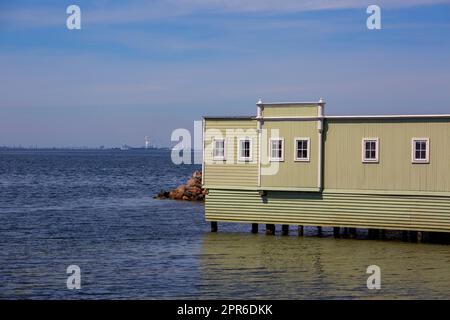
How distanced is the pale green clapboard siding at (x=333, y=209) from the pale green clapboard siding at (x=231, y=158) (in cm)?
52

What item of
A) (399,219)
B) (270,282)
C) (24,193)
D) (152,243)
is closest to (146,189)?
(24,193)

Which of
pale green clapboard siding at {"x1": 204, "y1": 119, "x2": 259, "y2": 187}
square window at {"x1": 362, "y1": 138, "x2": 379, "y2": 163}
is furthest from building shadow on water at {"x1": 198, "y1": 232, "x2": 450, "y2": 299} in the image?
square window at {"x1": 362, "y1": 138, "x2": 379, "y2": 163}

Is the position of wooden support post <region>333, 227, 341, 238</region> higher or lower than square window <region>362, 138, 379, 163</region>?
lower

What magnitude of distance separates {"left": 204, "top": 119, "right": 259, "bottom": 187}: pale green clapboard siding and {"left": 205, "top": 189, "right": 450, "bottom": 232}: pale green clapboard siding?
52 centimetres

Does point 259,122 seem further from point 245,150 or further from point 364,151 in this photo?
point 364,151

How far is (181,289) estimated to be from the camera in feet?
83.8

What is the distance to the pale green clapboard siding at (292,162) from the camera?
3516 cm

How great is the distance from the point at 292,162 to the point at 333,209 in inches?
110

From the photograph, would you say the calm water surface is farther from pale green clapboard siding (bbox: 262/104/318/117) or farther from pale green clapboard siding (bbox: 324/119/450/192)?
pale green clapboard siding (bbox: 262/104/318/117)

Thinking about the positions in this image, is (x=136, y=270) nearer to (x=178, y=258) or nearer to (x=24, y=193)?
(x=178, y=258)

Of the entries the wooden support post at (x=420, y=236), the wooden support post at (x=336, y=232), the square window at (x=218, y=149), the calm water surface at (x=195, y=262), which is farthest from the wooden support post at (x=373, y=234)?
the square window at (x=218, y=149)

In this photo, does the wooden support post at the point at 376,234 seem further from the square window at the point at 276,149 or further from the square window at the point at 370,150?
the square window at the point at 276,149

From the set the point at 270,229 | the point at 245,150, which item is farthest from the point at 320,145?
the point at 270,229

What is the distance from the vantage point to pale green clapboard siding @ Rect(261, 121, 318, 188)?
35156 millimetres
